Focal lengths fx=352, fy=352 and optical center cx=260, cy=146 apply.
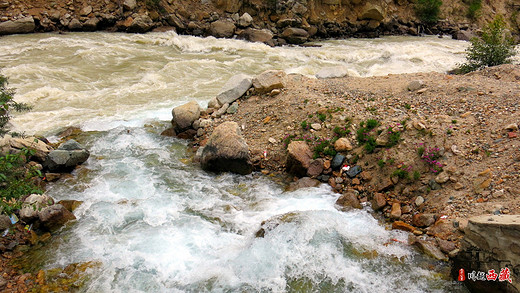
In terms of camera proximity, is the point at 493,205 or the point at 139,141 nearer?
the point at 493,205

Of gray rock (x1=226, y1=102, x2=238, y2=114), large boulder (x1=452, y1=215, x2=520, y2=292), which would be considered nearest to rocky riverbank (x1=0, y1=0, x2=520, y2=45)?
gray rock (x1=226, y1=102, x2=238, y2=114)

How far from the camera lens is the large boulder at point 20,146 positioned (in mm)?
7918

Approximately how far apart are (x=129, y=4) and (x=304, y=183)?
20.8 metres

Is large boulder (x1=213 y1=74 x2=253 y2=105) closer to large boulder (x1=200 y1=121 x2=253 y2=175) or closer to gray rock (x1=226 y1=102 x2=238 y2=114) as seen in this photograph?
gray rock (x1=226 y1=102 x2=238 y2=114)

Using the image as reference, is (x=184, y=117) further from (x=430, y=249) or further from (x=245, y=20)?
(x=245, y=20)

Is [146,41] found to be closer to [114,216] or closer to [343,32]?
[343,32]

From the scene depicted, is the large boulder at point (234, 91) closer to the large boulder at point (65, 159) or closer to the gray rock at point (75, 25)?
the large boulder at point (65, 159)

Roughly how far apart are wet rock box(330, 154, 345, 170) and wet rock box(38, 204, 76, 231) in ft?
17.7

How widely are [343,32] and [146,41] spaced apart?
577 inches

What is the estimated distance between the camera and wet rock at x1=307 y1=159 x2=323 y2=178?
786cm

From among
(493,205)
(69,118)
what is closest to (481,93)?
(493,205)

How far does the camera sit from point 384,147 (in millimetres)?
7543

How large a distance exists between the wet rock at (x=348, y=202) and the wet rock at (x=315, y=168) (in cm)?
98

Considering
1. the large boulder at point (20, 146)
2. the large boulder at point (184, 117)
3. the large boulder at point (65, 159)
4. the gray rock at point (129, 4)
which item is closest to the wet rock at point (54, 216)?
the large boulder at point (65, 159)
